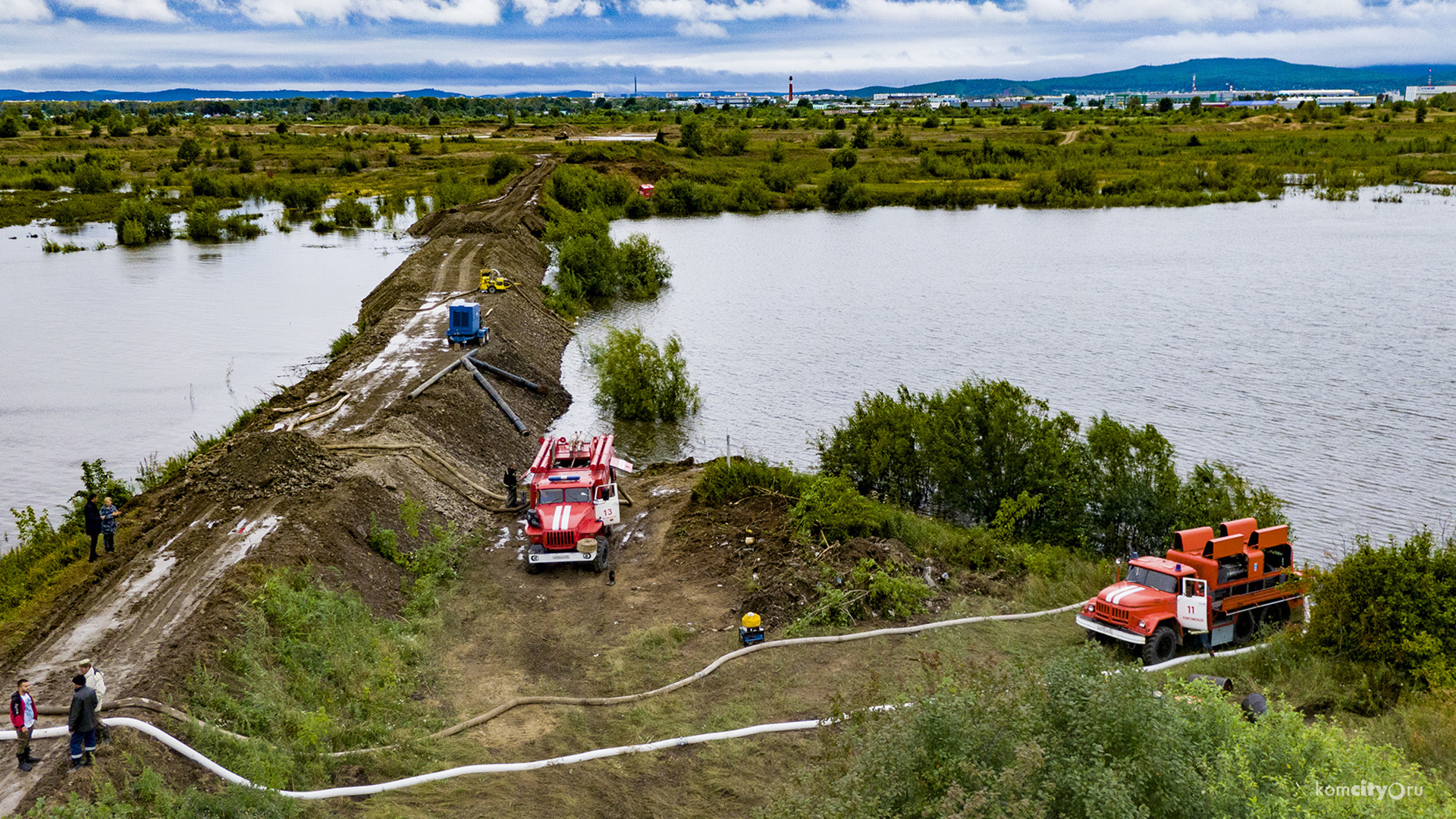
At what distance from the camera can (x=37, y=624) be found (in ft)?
60.5

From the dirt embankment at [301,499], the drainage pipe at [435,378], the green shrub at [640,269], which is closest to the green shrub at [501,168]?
the green shrub at [640,269]

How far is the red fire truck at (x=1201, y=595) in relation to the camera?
17656 millimetres

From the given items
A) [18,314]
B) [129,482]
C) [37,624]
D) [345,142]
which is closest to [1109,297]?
[129,482]

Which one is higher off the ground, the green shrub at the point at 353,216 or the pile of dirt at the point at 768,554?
the green shrub at the point at 353,216

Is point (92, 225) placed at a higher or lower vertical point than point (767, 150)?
lower

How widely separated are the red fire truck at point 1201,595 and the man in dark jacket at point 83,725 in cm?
1521

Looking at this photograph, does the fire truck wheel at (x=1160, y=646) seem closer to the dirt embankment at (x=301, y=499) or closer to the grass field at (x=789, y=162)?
the dirt embankment at (x=301, y=499)

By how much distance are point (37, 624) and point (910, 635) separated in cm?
1567

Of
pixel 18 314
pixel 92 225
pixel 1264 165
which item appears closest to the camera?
pixel 18 314

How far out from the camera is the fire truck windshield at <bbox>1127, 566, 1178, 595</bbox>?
59.1ft

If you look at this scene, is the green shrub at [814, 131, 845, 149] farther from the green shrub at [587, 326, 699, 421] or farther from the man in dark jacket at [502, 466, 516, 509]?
the man in dark jacket at [502, 466, 516, 509]

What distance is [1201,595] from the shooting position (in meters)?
18.0

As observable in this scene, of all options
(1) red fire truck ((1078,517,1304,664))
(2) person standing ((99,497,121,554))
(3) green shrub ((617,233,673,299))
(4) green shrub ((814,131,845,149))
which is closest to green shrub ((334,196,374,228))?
(3) green shrub ((617,233,673,299))

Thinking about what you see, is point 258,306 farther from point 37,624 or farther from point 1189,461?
point 1189,461
